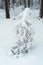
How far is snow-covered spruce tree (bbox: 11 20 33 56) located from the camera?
621 cm

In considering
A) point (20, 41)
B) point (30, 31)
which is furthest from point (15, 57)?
point (30, 31)

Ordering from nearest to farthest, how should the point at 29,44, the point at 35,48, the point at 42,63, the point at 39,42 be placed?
the point at 42,63, the point at 29,44, the point at 35,48, the point at 39,42

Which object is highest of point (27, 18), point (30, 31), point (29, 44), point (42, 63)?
point (27, 18)

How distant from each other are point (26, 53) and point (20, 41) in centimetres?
53

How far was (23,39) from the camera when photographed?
622 centimetres

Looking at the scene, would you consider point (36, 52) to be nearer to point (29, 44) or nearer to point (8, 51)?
point (29, 44)

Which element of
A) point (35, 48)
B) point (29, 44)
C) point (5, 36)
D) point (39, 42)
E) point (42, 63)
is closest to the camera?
point (42, 63)

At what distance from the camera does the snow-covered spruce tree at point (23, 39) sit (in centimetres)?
621

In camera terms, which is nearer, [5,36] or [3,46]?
[3,46]

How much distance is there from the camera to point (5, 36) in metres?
8.52

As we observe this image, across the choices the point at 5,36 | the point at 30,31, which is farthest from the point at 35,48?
the point at 5,36

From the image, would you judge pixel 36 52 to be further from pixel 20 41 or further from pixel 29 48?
pixel 20 41

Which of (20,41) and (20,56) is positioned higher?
(20,41)

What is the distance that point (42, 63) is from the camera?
19.5ft
